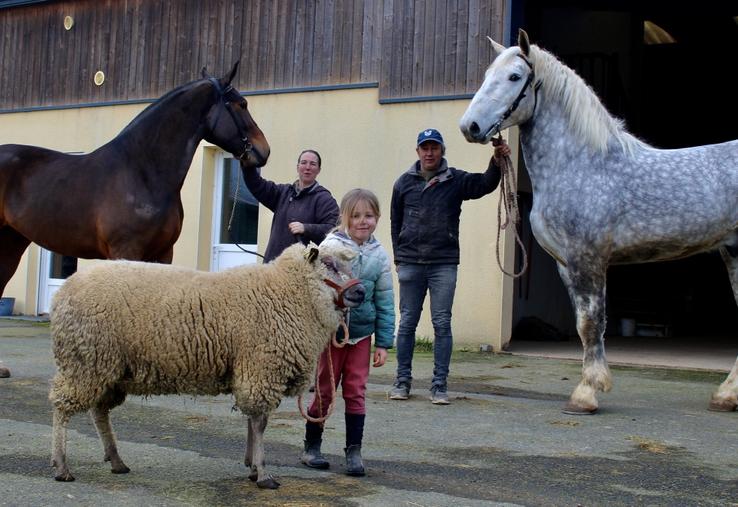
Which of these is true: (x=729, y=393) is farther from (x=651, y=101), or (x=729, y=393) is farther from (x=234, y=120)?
(x=651, y=101)

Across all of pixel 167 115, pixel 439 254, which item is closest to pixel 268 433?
pixel 439 254

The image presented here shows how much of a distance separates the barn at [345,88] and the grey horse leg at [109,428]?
7036mm

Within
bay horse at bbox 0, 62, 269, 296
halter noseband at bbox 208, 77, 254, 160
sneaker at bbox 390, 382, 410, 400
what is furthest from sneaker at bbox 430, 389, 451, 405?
halter noseband at bbox 208, 77, 254, 160

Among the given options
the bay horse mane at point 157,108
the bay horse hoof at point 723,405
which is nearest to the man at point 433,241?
the bay horse mane at point 157,108

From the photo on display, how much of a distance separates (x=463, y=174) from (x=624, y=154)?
1263mm

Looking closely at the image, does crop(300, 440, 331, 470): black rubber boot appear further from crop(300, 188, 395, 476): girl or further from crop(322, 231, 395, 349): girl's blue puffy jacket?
crop(322, 231, 395, 349): girl's blue puffy jacket

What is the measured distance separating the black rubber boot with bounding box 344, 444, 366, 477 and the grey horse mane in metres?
3.18

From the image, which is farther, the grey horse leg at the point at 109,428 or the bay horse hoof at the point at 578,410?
the bay horse hoof at the point at 578,410

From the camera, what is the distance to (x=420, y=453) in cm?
532

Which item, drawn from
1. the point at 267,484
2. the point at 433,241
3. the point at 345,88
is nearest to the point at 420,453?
the point at 267,484

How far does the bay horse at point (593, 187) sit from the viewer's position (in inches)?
257

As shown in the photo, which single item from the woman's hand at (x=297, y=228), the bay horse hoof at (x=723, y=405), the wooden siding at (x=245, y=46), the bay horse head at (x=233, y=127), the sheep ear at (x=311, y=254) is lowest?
the bay horse hoof at (x=723, y=405)

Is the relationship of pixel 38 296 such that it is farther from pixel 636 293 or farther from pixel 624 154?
pixel 624 154

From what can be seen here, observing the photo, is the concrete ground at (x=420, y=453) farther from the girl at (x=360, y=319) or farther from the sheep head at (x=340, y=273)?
the sheep head at (x=340, y=273)
